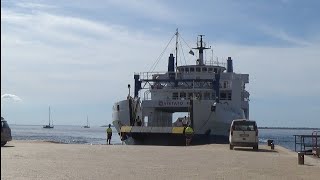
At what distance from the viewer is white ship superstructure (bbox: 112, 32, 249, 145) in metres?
38.4

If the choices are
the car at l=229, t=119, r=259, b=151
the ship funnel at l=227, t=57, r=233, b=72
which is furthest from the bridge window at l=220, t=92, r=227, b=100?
the car at l=229, t=119, r=259, b=151

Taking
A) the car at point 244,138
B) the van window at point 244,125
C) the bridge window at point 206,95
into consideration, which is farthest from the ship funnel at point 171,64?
the car at point 244,138

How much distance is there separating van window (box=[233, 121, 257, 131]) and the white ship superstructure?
7905 mm

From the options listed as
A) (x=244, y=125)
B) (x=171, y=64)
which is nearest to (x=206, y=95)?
(x=171, y=64)

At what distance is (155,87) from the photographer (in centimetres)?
4712

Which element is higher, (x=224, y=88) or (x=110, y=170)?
(x=224, y=88)

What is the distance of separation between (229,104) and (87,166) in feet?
99.7

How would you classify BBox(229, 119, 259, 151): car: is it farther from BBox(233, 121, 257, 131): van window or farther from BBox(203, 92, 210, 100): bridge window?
Result: BBox(203, 92, 210, 100): bridge window

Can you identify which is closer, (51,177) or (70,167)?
(51,177)

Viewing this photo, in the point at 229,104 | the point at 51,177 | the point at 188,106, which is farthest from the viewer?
the point at 229,104

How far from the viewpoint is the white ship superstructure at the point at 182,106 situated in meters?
38.4

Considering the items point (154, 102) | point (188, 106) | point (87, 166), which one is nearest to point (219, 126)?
point (188, 106)

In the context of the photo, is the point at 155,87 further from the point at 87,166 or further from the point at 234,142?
the point at 87,166

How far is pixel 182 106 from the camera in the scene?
1603 inches
